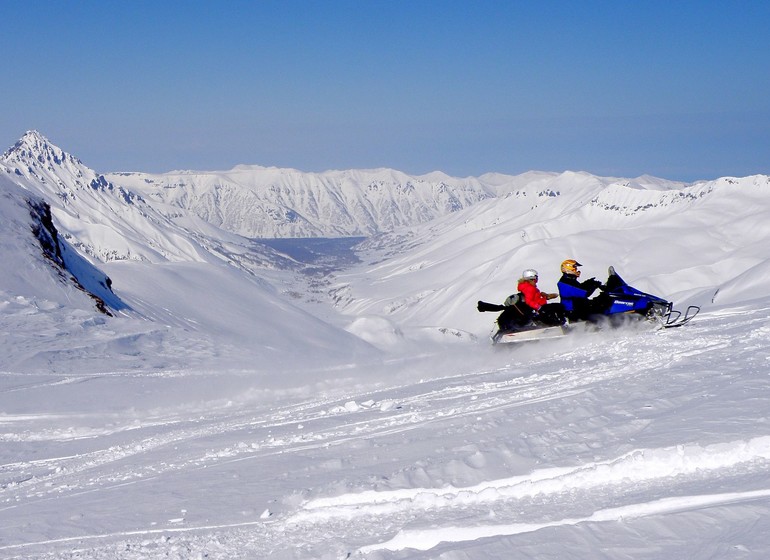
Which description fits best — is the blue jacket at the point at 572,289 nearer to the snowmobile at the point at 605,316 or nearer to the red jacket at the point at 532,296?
the snowmobile at the point at 605,316

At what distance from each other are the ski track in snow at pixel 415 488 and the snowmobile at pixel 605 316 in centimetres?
60

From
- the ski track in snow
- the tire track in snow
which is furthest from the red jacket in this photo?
the tire track in snow

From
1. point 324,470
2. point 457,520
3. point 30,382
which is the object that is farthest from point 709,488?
point 30,382

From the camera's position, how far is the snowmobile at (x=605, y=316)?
55.3ft

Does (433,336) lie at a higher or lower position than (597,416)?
lower

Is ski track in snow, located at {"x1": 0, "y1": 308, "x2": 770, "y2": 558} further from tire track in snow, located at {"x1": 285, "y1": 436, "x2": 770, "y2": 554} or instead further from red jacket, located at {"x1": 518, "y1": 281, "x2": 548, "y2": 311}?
red jacket, located at {"x1": 518, "y1": 281, "x2": 548, "y2": 311}

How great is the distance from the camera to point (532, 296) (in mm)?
17781

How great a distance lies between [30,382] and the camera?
63.1ft

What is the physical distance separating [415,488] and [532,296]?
1144cm

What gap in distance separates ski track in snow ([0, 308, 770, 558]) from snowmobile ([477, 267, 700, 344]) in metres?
0.60

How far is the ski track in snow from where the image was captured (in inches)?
229

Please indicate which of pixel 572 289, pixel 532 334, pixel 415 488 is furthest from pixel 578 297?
pixel 415 488

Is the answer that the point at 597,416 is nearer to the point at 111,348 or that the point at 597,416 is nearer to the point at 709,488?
the point at 709,488

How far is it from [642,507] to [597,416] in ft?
9.82
